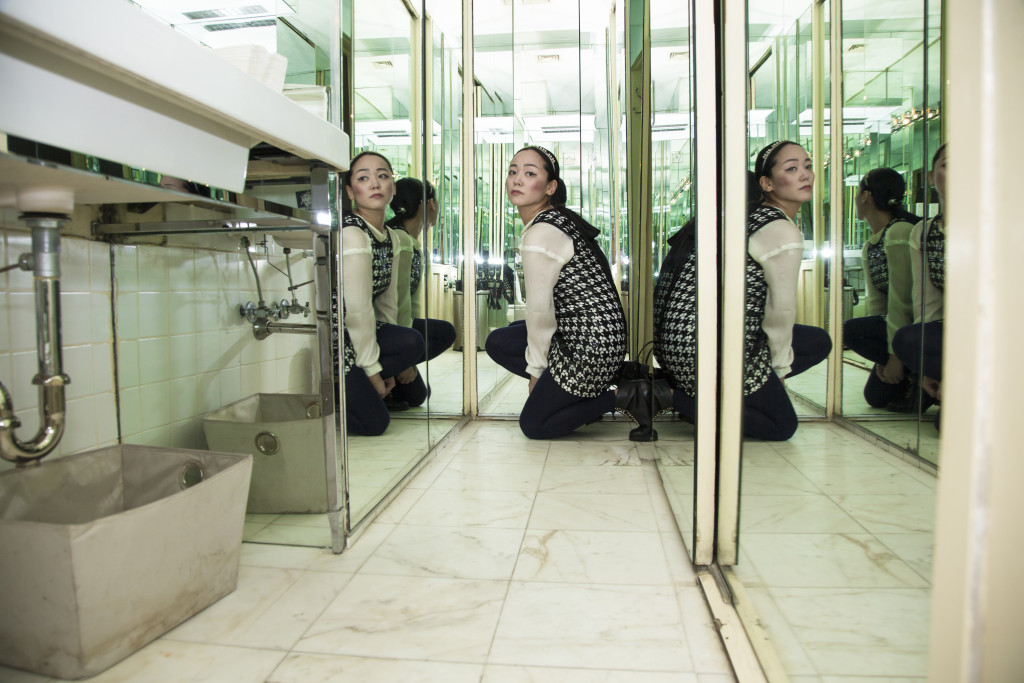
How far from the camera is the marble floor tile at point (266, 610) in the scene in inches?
36.5

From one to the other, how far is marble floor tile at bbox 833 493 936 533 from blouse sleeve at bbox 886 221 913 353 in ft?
0.45

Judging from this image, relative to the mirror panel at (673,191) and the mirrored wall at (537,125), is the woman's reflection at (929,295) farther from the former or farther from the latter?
the mirrored wall at (537,125)

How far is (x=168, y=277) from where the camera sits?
147cm

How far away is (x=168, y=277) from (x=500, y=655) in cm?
121

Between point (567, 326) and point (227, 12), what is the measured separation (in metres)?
1.40

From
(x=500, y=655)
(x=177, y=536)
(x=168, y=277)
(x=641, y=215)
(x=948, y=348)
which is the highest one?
(x=641, y=215)

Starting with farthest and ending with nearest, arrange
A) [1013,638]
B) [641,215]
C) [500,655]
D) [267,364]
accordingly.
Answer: [641,215] < [267,364] < [500,655] < [1013,638]

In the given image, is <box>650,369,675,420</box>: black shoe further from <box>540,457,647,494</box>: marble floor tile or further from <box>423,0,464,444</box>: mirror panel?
<box>423,0,464,444</box>: mirror panel

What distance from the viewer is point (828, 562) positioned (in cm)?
65

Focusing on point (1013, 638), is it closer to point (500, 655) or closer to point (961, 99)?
point (961, 99)

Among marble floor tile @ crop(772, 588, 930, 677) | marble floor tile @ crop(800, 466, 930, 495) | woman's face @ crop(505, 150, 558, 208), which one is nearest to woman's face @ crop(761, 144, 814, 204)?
marble floor tile @ crop(800, 466, 930, 495)

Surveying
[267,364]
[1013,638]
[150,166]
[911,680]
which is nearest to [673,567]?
[911,680]

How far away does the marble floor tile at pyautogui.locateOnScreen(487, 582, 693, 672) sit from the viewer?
86 cm

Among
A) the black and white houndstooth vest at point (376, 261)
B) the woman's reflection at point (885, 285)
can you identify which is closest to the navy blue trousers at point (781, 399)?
the woman's reflection at point (885, 285)
